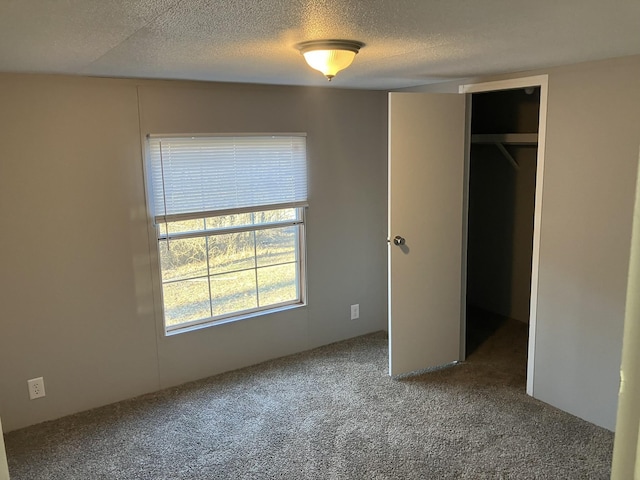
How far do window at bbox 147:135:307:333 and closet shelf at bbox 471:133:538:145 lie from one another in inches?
60.6

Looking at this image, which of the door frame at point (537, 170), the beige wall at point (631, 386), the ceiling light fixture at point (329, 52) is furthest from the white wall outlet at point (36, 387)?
the beige wall at point (631, 386)

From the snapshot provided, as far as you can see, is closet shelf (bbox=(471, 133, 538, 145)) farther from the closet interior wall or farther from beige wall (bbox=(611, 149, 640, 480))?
beige wall (bbox=(611, 149, 640, 480))

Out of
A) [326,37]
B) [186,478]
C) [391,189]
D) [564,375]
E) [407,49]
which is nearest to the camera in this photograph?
[326,37]

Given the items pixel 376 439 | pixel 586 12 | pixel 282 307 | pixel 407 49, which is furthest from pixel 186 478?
pixel 586 12

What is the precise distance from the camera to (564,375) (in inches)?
124

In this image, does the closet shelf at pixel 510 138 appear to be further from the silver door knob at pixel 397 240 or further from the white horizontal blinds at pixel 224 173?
the white horizontal blinds at pixel 224 173

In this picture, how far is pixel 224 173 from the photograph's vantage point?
355cm

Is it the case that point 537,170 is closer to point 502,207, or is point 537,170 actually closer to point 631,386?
point 502,207

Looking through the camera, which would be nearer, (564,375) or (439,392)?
(564,375)

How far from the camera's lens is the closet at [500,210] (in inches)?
178

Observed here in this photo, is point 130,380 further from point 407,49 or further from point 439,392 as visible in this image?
point 407,49

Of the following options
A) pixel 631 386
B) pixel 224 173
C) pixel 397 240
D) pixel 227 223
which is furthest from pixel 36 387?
pixel 631 386

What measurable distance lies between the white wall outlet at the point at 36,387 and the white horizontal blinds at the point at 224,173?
1.16 m

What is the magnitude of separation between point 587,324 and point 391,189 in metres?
1.38
